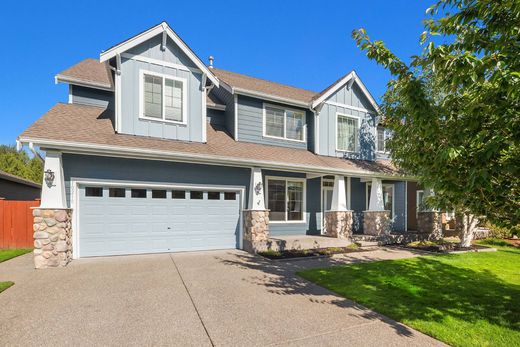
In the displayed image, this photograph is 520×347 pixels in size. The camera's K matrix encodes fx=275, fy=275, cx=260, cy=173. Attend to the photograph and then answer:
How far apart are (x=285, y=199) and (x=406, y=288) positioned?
633cm

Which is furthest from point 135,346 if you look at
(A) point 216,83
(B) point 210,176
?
(A) point 216,83

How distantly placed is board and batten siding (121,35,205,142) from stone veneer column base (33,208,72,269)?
314 cm

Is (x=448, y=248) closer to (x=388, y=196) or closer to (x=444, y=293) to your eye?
(x=388, y=196)

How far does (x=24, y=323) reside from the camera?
161 inches

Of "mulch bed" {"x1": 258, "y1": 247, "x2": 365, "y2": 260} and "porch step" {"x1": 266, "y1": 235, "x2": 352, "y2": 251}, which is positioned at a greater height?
"porch step" {"x1": 266, "y1": 235, "x2": 352, "y2": 251}

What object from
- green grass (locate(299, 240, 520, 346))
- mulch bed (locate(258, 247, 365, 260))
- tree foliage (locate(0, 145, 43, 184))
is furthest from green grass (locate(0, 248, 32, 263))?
tree foliage (locate(0, 145, 43, 184))

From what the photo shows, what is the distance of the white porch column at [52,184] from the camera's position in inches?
289

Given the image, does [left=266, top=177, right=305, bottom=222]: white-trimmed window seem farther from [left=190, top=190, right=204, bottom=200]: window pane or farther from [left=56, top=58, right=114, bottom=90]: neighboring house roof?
[left=56, top=58, right=114, bottom=90]: neighboring house roof

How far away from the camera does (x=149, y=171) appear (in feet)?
29.4

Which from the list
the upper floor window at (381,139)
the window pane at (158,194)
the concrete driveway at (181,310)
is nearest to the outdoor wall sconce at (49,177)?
the concrete driveway at (181,310)

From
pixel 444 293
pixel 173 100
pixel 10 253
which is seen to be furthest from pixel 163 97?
pixel 444 293

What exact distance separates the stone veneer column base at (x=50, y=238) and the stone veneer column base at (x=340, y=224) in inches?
358

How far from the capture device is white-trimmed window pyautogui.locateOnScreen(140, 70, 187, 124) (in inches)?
364

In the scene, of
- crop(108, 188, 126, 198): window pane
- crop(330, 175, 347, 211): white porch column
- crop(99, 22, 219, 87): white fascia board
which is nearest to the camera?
crop(108, 188, 126, 198): window pane
